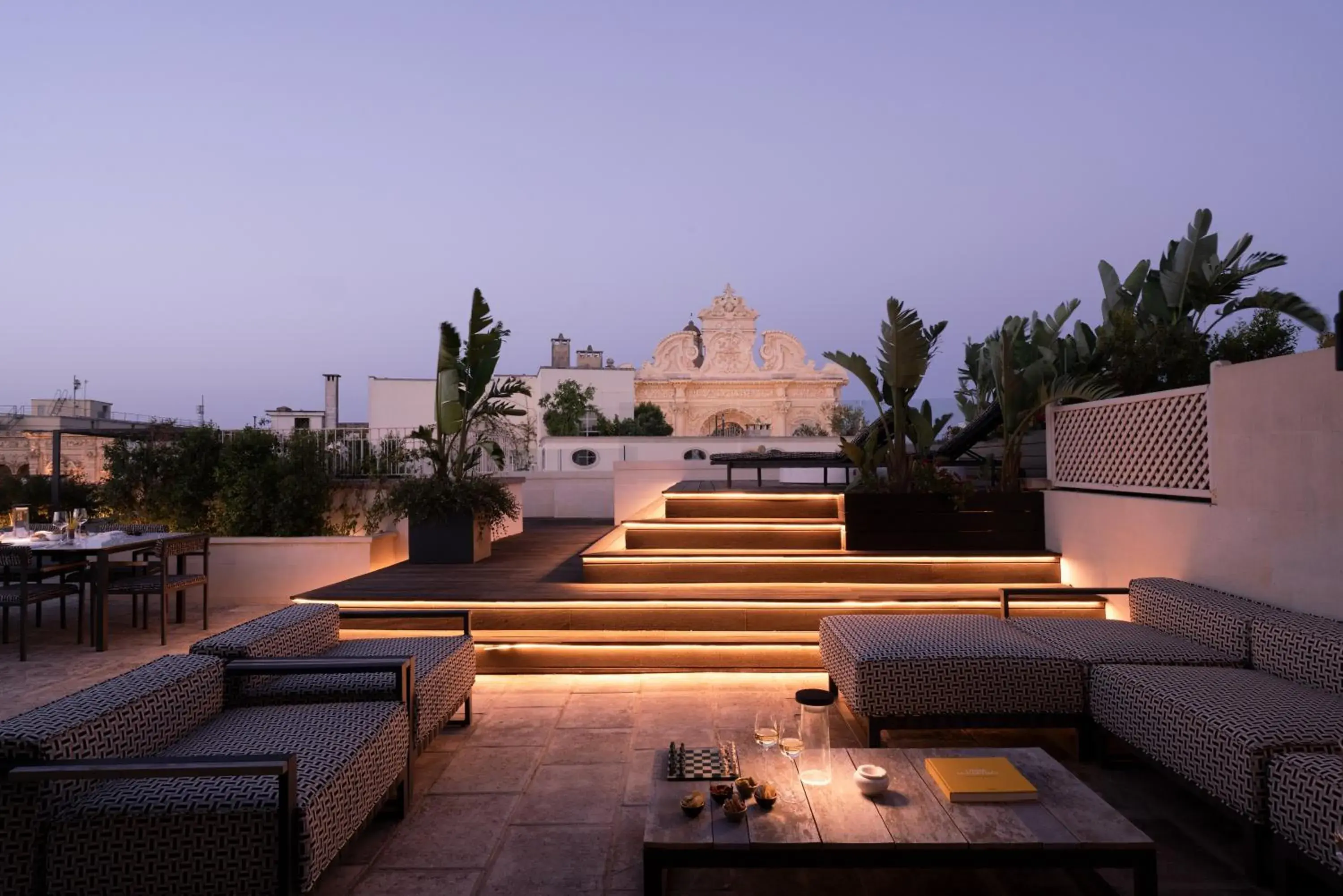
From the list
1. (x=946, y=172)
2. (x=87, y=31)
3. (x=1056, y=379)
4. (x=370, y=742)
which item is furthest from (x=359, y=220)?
(x=370, y=742)

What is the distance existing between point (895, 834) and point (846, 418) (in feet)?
90.3

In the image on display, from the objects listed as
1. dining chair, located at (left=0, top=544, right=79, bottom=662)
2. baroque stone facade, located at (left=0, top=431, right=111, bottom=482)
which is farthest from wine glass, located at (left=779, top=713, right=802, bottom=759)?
baroque stone facade, located at (left=0, top=431, right=111, bottom=482)

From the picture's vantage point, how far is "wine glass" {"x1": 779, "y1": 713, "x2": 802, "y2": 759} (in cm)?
244

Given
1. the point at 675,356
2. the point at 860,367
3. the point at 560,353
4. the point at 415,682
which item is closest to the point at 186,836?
the point at 415,682

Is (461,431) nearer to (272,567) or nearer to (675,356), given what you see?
(272,567)

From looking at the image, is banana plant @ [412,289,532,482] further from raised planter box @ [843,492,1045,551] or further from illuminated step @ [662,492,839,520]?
raised planter box @ [843,492,1045,551]

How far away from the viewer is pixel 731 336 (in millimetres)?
31922

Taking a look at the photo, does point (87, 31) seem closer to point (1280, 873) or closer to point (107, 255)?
point (107, 255)

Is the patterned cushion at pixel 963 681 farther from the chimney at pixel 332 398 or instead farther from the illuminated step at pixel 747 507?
the chimney at pixel 332 398

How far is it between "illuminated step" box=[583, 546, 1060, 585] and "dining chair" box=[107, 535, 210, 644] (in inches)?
138

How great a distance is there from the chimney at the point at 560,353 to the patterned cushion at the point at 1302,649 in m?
30.5

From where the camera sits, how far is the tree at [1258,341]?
6.79 metres

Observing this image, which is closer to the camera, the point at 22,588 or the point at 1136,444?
the point at 1136,444

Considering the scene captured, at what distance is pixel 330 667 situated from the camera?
2930 millimetres
